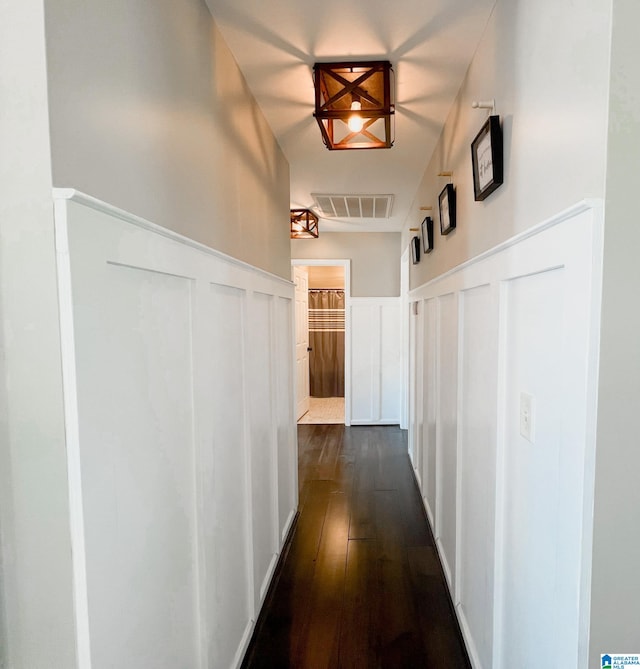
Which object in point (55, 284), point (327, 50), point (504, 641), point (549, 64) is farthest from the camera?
point (327, 50)

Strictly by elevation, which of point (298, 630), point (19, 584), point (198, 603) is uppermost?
point (19, 584)

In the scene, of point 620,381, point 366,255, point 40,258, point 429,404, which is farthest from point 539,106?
point 366,255

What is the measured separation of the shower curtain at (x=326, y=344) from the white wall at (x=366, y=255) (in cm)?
176

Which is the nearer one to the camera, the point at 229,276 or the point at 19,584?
the point at 19,584

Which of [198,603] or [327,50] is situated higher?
[327,50]

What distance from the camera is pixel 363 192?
143 inches

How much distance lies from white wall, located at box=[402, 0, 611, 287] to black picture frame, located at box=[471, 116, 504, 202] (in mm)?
23

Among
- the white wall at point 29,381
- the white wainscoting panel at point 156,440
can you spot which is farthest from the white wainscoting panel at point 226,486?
the white wall at point 29,381

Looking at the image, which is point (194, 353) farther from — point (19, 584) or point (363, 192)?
point (363, 192)

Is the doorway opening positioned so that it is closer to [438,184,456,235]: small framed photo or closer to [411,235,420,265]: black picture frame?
[411,235,420,265]: black picture frame

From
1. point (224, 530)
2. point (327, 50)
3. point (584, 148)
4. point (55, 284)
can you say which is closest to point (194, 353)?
point (55, 284)

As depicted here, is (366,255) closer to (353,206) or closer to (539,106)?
(353,206)

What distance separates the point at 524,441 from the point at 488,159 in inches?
34.5

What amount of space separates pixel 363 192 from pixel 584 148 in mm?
2900
